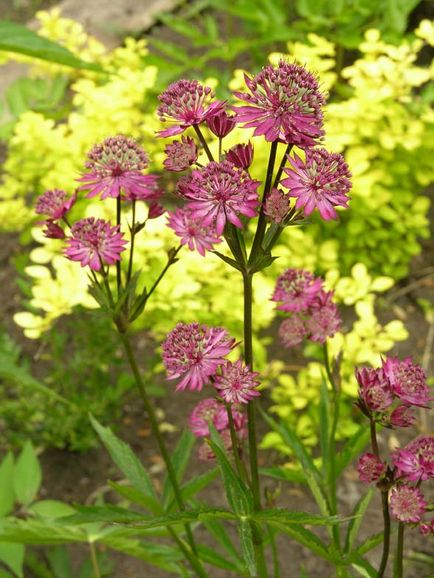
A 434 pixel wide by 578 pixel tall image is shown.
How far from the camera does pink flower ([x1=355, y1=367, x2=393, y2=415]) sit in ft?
2.56

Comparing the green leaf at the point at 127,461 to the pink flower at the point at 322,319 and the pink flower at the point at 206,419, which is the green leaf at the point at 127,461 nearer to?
the pink flower at the point at 206,419

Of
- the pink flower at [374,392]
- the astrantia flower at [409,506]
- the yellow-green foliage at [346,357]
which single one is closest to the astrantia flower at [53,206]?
the pink flower at [374,392]

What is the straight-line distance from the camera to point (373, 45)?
1964 mm

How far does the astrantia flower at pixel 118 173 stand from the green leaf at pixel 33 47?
0.64ft

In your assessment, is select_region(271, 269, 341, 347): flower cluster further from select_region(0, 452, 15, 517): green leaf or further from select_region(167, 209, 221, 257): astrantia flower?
select_region(0, 452, 15, 517): green leaf

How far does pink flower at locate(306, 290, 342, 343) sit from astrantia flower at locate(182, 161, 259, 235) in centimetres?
29

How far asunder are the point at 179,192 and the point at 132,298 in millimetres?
223

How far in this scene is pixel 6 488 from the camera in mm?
1366

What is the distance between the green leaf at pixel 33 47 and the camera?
38.9 inches

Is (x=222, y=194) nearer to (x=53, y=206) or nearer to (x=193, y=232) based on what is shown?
(x=193, y=232)

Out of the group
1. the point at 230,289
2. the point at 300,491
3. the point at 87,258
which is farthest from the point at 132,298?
the point at 300,491

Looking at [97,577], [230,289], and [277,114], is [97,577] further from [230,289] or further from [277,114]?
[277,114]

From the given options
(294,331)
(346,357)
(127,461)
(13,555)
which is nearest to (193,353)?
(294,331)

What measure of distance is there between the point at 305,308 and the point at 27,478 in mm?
711
